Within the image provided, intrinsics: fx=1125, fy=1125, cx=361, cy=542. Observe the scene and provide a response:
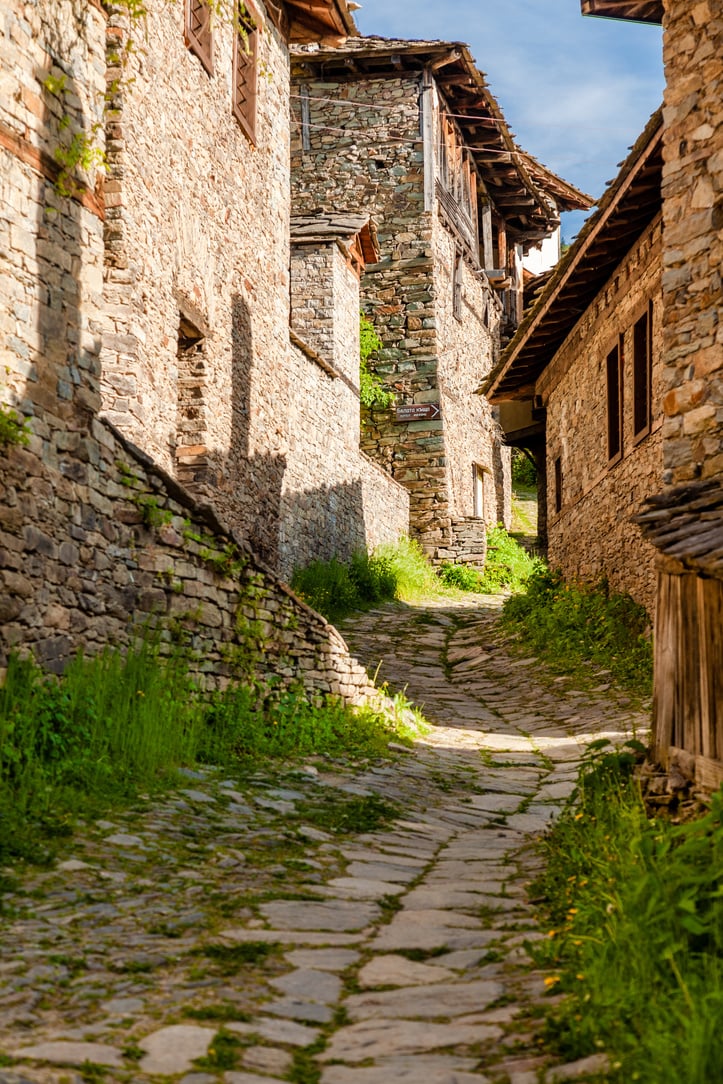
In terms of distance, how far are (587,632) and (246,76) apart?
25.2 ft

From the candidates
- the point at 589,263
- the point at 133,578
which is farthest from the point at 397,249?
the point at 133,578

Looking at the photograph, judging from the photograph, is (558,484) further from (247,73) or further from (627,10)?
(627,10)

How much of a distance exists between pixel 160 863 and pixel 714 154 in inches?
191

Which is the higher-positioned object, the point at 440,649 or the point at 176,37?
the point at 176,37

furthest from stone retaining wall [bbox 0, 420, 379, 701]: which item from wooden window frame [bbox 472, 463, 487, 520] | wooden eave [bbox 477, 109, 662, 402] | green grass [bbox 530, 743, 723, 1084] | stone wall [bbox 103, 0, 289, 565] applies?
wooden window frame [bbox 472, 463, 487, 520]

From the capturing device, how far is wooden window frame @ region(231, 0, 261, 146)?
12.6 metres

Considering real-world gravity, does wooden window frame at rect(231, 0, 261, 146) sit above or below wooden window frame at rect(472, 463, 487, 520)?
above

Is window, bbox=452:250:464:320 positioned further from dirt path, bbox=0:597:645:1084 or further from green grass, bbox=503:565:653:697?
dirt path, bbox=0:597:645:1084

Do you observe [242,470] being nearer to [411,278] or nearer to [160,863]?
[160,863]

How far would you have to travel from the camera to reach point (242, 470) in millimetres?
12625

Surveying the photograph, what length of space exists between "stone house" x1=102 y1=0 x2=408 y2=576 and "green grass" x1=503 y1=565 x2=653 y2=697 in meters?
3.34

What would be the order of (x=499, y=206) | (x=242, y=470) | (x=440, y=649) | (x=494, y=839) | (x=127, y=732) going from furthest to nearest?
(x=499, y=206), (x=440, y=649), (x=242, y=470), (x=127, y=732), (x=494, y=839)

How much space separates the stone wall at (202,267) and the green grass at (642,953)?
6404 mm


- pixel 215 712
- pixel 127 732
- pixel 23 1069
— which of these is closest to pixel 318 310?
pixel 215 712
